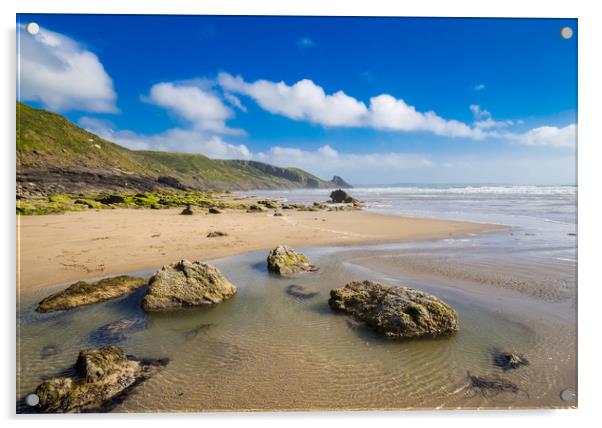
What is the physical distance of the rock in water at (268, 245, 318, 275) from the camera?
7992mm

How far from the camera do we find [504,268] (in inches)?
329

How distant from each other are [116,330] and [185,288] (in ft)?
4.44

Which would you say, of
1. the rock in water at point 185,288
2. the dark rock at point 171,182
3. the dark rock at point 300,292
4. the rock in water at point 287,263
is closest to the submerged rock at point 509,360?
the dark rock at point 300,292

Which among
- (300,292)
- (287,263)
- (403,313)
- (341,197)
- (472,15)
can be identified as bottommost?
(300,292)

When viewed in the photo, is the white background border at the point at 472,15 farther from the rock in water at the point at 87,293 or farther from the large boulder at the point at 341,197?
the large boulder at the point at 341,197

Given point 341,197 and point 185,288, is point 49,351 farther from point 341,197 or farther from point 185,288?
point 341,197

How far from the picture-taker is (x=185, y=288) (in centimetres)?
587

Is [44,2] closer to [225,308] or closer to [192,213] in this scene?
[225,308]

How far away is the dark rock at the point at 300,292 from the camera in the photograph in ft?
20.8

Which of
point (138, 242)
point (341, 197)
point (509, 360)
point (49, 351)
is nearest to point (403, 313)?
point (509, 360)

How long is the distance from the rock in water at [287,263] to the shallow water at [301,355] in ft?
6.32

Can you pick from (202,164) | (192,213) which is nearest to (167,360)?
(192,213)

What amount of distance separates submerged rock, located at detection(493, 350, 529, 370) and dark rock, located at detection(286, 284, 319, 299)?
3.28 metres

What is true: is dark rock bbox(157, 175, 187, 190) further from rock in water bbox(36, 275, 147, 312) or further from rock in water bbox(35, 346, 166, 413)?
rock in water bbox(35, 346, 166, 413)
